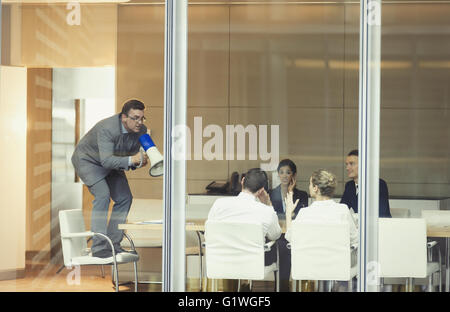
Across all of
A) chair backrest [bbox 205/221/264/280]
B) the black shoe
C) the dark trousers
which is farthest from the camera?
the black shoe

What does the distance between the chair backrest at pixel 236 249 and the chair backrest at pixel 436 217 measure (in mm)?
1348

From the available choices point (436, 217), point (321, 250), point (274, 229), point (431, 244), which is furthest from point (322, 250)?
point (436, 217)

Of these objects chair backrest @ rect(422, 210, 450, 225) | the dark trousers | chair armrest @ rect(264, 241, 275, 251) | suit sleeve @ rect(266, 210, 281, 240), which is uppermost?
chair backrest @ rect(422, 210, 450, 225)

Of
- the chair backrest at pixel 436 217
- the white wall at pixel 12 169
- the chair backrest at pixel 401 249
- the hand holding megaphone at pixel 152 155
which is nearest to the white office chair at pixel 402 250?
the chair backrest at pixel 401 249

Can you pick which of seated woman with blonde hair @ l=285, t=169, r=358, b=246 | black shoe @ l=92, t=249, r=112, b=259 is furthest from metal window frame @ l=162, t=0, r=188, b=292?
seated woman with blonde hair @ l=285, t=169, r=358, b=246

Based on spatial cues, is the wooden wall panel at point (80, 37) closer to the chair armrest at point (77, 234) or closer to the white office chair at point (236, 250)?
the chair armrest at point (77, 234)

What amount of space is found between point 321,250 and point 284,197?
518 millimetres

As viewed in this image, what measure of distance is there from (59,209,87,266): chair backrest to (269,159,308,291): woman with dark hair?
152 centimetres

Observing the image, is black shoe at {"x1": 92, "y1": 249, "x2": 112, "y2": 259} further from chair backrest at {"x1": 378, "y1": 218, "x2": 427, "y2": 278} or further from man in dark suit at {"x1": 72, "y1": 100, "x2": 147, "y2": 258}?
chair backrest at {"x1": 378, "y1": 218, "x2": 427, "y2": 278}

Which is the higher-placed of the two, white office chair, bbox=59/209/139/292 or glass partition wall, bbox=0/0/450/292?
glass partition wall, bbox=0/0/450/292

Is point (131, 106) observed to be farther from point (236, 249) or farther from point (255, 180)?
point (236, 249)

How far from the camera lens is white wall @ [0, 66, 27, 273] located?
6980mm

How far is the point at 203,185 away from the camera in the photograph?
22.8ft
